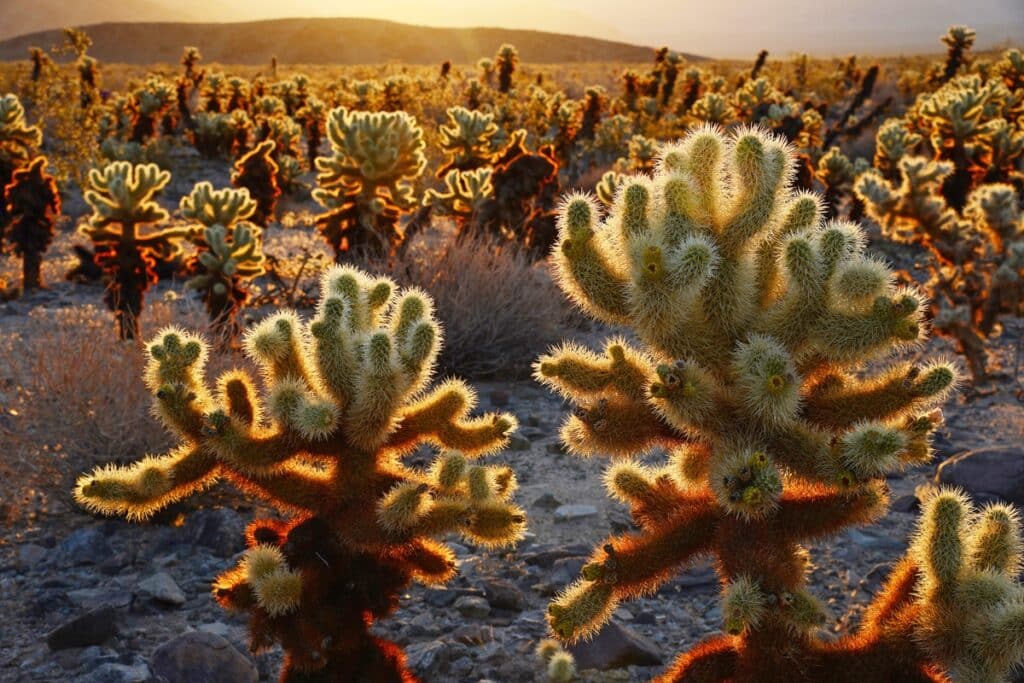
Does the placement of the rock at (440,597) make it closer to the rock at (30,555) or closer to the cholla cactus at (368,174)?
the rock at (30,555)

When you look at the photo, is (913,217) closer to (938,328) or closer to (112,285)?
(938,328)

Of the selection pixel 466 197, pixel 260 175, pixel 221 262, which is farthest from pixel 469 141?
pixel 221 262

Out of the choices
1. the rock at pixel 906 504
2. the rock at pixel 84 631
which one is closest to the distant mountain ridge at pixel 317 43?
the rock at pixel 906 504

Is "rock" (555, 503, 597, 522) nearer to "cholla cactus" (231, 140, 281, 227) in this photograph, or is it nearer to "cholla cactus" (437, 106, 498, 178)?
"cholla cactus" (231, 140, 281, 227)

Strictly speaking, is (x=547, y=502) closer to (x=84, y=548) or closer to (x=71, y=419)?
(x=84, y=548)

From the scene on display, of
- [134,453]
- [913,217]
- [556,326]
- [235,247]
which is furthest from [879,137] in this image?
[134,453]

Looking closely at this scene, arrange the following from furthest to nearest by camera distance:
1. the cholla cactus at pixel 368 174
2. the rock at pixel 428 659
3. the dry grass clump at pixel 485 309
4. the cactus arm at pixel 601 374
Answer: the cholla cactus at pixel 368 174 < the dry grass clump at pixel 485 309 < the rock at pixel 428 659 < the cactus arm at pixel 601 374

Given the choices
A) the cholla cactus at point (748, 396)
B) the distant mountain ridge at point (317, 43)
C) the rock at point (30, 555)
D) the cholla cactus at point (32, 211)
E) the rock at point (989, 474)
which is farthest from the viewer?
the distant mountain ridge at point (317, 43)
